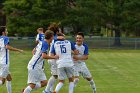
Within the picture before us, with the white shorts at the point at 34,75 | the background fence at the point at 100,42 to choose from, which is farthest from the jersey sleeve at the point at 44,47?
the background fence at the point at 100,42

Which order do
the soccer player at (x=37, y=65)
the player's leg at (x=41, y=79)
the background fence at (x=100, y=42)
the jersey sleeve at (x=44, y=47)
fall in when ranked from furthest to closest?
1. the background fence at (x=100, y=42)
2. the player's leg at (x=41, y=79)
3. the soccer player at (x=37, y=65)
4. the jersey sleeve at (x=44, y=47)

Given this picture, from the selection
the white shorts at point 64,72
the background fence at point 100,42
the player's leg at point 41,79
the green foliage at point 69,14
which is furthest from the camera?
the green foliage at point 69,14

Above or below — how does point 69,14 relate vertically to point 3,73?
above

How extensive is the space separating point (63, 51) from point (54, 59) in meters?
0.76

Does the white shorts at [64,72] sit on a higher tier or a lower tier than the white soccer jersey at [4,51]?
lower

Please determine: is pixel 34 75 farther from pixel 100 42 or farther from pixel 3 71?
pixel 100 42

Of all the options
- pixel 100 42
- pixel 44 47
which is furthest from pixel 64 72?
pixel 100 42

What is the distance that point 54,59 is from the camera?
13.2m

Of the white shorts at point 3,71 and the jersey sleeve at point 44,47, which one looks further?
the white shorts at point 3,71

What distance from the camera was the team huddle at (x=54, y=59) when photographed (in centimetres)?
1211

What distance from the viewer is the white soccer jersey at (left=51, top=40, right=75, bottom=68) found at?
41.0 feet

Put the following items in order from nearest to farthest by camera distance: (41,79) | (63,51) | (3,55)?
(41,79)
(63,51)
(3,55)

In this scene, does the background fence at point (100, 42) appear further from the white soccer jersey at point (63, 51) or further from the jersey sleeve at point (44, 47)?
the jersey sleeve at point (44, 47)

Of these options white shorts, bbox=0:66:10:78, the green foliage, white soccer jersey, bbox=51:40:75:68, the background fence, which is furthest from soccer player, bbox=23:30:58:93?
the green foliage
